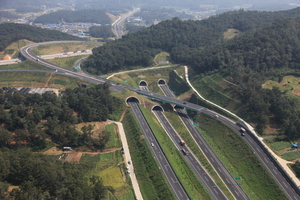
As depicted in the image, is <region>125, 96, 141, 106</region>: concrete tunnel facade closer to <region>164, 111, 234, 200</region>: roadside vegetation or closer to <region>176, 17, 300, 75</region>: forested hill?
<region>164, 111, 234, 200</region>: roadside vegetation

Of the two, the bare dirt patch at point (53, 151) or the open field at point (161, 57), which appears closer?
the bare dirt patch at point (53, 151)

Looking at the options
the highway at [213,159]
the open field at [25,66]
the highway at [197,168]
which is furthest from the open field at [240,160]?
the open field at [25,66]

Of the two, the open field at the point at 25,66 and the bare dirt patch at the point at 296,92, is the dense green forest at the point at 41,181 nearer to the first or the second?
the bare dirt patch at the point at 296,92

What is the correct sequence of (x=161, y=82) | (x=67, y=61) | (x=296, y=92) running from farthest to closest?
1. (x=67, y=61)
2. (x=161, y=82)
3. (x=296, y=92)

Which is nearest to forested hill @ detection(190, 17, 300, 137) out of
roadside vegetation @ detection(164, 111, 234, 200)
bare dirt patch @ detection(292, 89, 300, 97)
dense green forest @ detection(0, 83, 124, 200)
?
bare dirt patch @ detection(292, 89, 300, 97)

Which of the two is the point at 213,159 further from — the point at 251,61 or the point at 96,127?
the point at 251,61

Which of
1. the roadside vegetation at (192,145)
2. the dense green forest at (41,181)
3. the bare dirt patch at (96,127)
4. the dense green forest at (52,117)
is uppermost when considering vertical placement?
the dense green forest at (41,181)

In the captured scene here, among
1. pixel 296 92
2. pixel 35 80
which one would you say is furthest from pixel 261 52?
pixel 35 80
